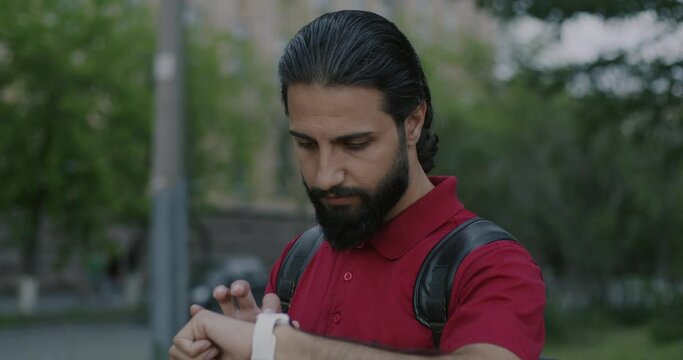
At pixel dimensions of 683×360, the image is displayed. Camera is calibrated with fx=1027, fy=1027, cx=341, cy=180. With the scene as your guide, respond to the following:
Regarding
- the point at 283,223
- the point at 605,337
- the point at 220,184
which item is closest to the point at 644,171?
the point at 605,337

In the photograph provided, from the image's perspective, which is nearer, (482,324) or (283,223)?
(482,324)

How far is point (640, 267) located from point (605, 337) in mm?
6198

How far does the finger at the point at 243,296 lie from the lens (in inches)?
81.3

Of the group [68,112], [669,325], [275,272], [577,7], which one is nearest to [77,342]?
[68,112]

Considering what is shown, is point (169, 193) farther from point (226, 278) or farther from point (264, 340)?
point (226, 278)

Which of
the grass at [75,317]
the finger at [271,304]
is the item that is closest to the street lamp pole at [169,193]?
the finger at [271,304]

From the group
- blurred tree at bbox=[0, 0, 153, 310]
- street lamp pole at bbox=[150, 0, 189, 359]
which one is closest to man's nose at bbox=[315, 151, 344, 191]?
street lamp pole at bbox=[150, 0, 189, 359]

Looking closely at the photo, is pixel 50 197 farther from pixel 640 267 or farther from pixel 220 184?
pixel 640 267

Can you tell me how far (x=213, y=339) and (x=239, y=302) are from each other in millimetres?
217

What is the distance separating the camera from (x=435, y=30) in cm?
4069

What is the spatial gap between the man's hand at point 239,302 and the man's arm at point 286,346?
0.15 meters

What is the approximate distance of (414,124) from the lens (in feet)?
6.90

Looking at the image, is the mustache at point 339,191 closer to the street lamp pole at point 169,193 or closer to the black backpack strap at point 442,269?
the black backpack strap at point 442,269

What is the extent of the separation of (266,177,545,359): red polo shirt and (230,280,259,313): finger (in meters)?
0.15
